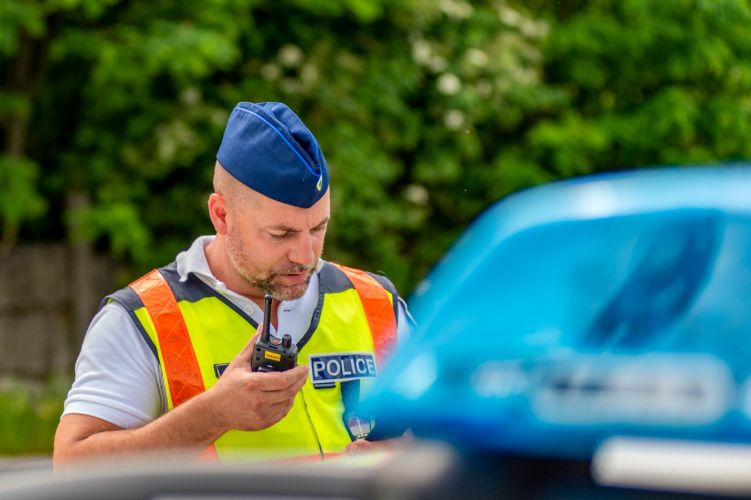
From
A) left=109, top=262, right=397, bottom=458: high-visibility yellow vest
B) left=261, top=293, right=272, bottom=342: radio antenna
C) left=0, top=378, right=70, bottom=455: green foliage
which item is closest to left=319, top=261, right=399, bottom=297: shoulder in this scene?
left=109, top=262, right=397, bottom=458: high-visibility yellow vest

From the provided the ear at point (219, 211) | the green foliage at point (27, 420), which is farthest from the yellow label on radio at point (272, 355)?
the green foliage at point (27, 420)

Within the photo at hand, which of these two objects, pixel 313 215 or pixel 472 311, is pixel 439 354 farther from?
pixel 313 215

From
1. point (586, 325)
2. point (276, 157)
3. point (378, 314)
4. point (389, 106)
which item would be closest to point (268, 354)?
point (276, 157)

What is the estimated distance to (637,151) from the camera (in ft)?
35.5

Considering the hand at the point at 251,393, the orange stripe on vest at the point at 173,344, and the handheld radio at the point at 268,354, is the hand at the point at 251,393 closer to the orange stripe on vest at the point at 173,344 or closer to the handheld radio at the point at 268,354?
the handheld radio at the point at 268,354

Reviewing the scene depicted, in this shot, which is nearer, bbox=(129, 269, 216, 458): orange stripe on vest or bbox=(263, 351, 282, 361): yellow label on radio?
bbox=(263, 351, 282, 361): yellow label on radio

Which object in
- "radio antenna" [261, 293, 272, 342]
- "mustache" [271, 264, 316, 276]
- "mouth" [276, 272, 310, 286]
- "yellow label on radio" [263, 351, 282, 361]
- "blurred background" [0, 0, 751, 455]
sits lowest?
"yellow label on radio" [263, 351, 282, 361]

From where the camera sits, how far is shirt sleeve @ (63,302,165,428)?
2.43 m

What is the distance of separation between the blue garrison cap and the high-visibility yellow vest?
223mm

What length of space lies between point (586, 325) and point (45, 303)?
10524mm

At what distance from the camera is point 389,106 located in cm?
1039

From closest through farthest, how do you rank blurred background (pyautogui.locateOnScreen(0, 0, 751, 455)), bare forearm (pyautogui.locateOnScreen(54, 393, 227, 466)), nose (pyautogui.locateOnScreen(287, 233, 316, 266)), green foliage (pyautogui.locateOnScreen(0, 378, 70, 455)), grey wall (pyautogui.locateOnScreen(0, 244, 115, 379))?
1. bare forearm (pyautogui.locateOnScreen(54, 393, 227, 466))
2. nose (pyautogui.locateOnScreen(287, 233, 316, 266))
3. green foliage (pyautogui.locateOnScreen(0, 378, 70, 455))
4. blurred background (pyautogui.locateOnScreen(0, 0, 751, 455))
5. grey wall (pyautogui.locateOnScreen(0, 244, 115, 379))

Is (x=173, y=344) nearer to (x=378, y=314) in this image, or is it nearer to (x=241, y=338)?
(x=241, y=338)

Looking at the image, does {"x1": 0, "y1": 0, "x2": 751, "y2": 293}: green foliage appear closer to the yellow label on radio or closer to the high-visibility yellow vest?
the high-visibility yellow vest
